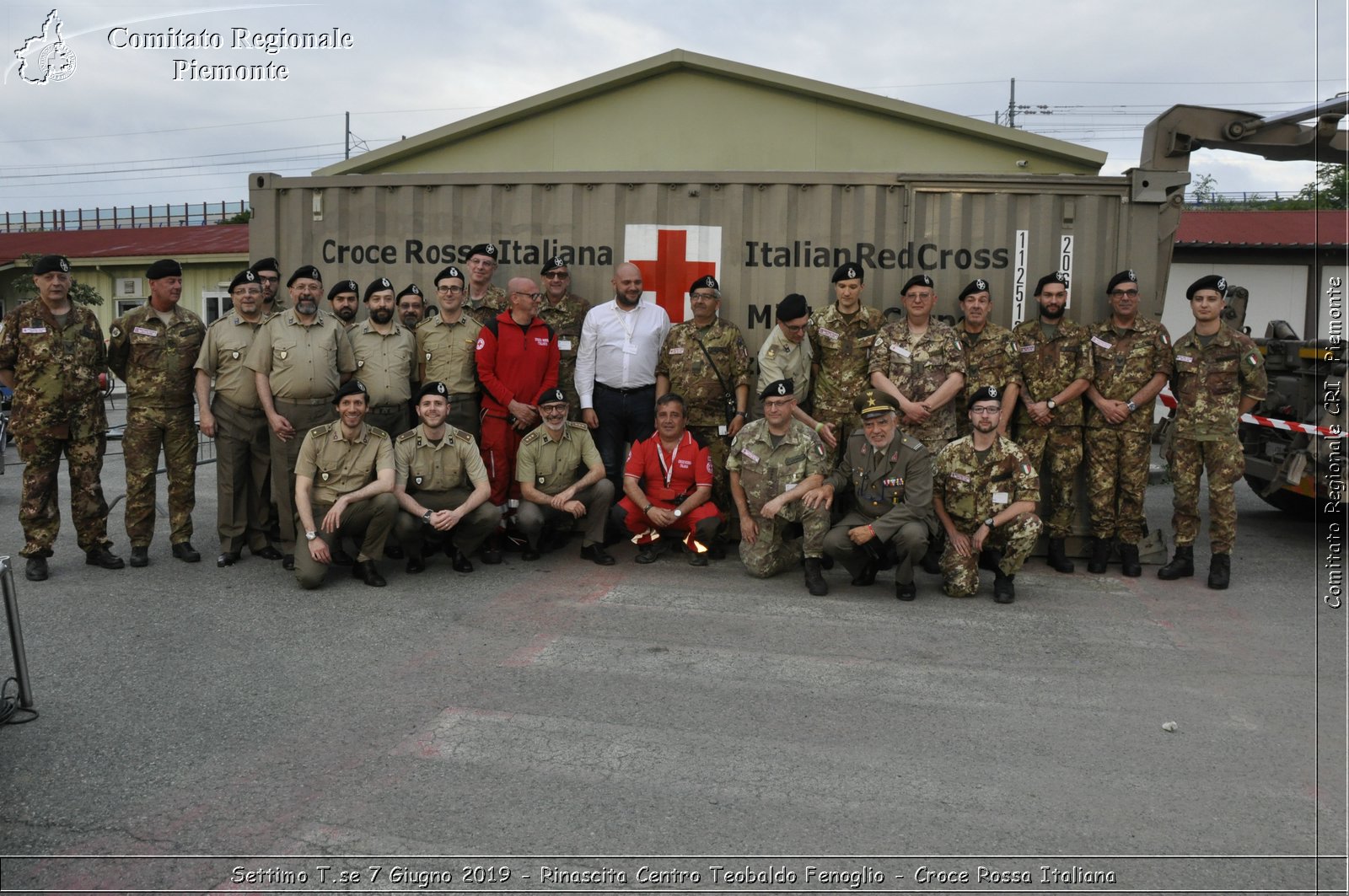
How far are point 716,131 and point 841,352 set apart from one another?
7.94 meters

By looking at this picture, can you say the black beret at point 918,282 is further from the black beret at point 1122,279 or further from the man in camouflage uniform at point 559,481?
the man in camouflage uniform at point 559,481

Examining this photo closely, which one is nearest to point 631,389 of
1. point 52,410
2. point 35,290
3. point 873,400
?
point 873,400

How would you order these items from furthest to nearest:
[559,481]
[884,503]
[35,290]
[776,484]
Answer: [35,290], [559,481], [776,484], [884,503]

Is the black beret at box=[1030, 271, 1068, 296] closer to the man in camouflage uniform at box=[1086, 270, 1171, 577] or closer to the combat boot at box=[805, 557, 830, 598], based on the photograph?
the man in camouflage uniform at box=[1086, 270, 1171, 577]

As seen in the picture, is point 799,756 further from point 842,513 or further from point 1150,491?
point 1150,491

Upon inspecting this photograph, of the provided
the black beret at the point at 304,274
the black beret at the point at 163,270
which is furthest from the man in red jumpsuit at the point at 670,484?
the black beret at the point at 163,270

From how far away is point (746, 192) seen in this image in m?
7.09

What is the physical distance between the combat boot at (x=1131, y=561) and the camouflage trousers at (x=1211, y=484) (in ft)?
0.91

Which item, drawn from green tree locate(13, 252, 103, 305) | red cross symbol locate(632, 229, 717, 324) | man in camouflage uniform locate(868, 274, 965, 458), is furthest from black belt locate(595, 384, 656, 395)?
green tree locate(13, 252, 103, 305)

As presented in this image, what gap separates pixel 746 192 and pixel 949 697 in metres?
4.10

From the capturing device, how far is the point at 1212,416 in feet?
20.8

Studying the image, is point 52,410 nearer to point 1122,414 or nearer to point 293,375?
point 293,375

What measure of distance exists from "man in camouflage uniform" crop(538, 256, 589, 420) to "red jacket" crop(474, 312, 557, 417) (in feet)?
0.96

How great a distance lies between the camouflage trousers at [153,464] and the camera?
650 cm
